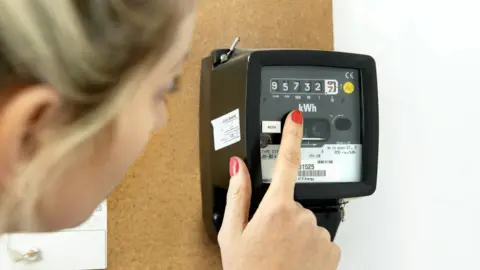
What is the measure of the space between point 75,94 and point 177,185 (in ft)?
1.44

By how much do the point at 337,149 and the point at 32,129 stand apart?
42 centimetres

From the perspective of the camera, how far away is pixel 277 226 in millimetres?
722

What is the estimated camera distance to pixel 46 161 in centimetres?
46

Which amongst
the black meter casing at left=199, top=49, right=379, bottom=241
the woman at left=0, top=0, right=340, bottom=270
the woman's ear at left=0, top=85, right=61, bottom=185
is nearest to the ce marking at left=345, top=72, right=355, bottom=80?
the black meter casing at left=199, top=49, right=379, bottom=241

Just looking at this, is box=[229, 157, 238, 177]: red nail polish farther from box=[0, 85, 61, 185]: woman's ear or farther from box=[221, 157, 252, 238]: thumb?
box=[0, 85, 61, 185]: woman's ear

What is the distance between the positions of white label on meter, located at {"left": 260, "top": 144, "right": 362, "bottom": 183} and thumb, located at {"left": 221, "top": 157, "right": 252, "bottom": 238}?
3cm

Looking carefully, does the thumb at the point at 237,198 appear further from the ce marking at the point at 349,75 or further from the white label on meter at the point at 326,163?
the ce marking at the point at 349,75

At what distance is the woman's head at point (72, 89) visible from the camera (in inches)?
16.4

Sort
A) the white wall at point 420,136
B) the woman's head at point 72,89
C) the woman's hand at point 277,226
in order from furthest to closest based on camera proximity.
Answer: the white wall at point 420,136 < the woman's hand at point 277,226 < the woman's head at point 72,89

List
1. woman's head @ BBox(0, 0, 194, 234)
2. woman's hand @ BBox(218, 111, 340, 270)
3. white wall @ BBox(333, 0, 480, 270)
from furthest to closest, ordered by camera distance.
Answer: white wall @ BBox(333, 0, 480, 270) → woman's hand @ BBox(218, 111, 340, 270) → woman's head @ BBox(0, 0, 194, 234)

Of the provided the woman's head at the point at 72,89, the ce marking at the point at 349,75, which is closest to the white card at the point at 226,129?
the ce marking at the point at 349,75

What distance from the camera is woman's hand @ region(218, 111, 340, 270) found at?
2.35 ft

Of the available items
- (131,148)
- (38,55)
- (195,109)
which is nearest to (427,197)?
(195,109)

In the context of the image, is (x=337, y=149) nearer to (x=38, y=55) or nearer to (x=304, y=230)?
(x=304, y=230)
